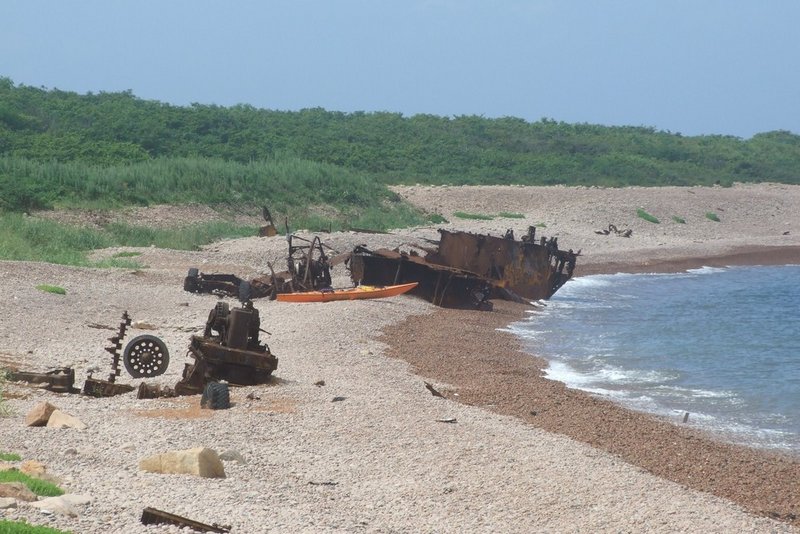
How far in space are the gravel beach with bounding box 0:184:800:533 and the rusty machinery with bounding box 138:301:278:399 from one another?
27 centimetres

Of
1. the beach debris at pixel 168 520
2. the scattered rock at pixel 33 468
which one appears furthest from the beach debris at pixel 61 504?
the scattered rock at pixel 33 468

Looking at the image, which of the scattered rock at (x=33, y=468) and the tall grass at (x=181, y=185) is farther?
the tall grass at (x=181, y=185)

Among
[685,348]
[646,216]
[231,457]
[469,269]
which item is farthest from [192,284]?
[646,216]

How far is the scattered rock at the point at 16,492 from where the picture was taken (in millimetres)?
7496

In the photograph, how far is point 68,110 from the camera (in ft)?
187

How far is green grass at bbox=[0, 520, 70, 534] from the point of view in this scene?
6.53 m

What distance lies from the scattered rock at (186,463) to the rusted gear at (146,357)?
5443mm

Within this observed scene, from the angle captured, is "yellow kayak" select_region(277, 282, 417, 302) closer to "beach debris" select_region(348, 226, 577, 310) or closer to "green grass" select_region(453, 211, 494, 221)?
"beach debris" select_region(348, 226, 577, 310)

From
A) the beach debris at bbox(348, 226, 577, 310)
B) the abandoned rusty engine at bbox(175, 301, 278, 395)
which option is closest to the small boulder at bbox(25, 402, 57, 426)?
the abandoned rusty engine at bbox(175, 301, 278, 395)

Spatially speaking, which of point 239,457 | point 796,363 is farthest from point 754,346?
point 239,457

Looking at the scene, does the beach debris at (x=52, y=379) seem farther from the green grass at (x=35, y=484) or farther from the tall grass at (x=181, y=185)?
the tall grass at (x=181, y=185)

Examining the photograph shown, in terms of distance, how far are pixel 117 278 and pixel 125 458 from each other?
1588 centimetres

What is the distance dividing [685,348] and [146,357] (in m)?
12.1

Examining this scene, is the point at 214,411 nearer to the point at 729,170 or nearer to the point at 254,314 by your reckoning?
the point at 254,314
